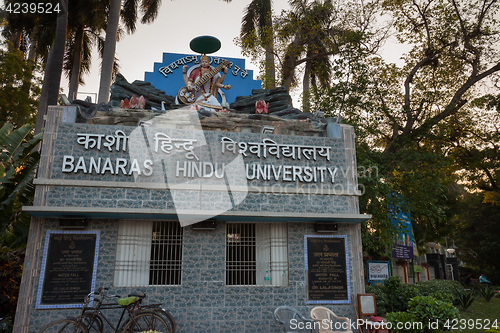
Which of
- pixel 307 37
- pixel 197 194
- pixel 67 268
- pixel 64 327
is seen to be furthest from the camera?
pixel 307 37

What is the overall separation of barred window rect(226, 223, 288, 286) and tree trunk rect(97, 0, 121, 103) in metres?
10.2

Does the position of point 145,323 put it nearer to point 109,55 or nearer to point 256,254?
point 256,254

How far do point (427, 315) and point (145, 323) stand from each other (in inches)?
215

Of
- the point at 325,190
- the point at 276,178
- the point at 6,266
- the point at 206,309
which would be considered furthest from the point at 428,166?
the point at 6,266

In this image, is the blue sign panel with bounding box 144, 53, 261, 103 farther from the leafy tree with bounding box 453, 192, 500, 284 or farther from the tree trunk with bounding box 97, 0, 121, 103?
the leafy tree with bounding box 453, 192, 500, 284

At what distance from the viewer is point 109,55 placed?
16.7m

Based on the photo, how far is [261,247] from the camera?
9312mm

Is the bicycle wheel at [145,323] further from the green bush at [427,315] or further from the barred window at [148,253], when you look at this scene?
the green bush at [427,315]

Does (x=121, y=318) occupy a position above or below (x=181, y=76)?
below

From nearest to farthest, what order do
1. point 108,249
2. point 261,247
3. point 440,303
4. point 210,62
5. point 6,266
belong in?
point 440,303, point 108,249, point 261,247, point 6,266, point 210,62

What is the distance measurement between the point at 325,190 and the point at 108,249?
522 cm

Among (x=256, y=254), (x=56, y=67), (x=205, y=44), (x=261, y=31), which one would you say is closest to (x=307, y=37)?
(x=261, y=31)

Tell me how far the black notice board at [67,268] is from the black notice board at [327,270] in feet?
15.7

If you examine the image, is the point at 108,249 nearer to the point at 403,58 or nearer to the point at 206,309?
the point at 206,309
